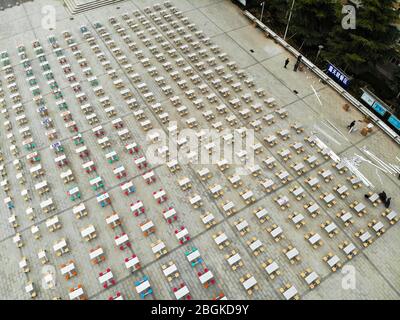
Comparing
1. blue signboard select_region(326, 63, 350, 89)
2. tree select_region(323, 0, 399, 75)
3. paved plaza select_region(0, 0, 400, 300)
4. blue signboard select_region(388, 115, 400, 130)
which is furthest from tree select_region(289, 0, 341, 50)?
blue signboard select_region(388, 115, 400, 130)

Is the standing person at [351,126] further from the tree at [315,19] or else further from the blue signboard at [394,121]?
the tree at [315,19]

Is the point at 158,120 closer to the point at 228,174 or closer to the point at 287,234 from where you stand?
the point at 228,174

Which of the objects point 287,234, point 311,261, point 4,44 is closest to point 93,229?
point 287,234

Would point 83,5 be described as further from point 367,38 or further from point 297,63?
point 367,38

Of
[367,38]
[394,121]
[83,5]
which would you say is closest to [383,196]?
[394,121]

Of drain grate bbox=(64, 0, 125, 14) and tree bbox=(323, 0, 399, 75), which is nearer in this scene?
tree bbox=(323, 0, 399, 75)

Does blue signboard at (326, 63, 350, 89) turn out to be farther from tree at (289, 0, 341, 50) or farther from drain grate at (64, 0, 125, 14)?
drain grate at (64, 0, 125, 14)
